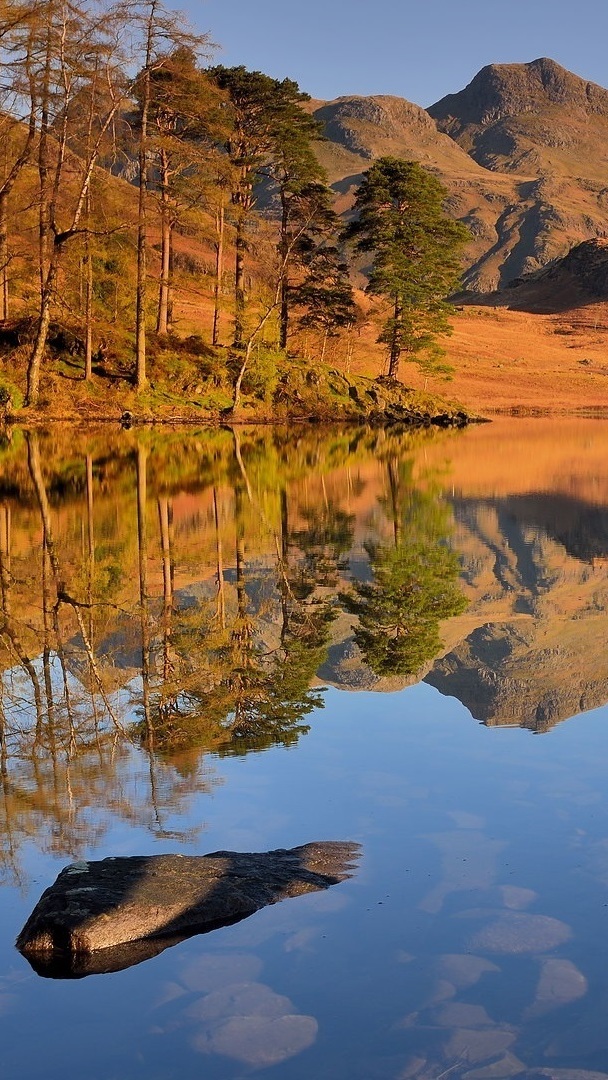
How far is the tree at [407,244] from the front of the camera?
176ft

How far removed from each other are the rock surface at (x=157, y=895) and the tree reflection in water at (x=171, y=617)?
567 mm

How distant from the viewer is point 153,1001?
407 cm

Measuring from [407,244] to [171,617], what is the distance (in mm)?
47522

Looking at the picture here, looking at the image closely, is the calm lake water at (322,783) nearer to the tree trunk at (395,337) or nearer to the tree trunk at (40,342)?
the tree trunk at (40,342)

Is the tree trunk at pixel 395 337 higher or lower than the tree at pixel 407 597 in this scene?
higher

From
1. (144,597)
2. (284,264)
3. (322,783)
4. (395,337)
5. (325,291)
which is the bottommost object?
(322,783)

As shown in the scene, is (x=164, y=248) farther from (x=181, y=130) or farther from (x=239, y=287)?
(x=181, y=130)

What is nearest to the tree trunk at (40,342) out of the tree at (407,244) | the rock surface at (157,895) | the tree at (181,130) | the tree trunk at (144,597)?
the tree at (181,130)

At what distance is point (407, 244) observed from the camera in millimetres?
55156

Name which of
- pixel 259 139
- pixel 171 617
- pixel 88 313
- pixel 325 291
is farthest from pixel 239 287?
pixel 171 617

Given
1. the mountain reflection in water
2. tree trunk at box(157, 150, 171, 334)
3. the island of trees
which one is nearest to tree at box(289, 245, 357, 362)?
the island of trees

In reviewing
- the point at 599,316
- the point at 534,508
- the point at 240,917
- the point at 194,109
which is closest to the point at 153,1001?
the point at 240,917

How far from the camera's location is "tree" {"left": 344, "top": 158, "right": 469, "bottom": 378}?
53.7m

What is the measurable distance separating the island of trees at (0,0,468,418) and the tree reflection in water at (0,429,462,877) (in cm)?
1562
